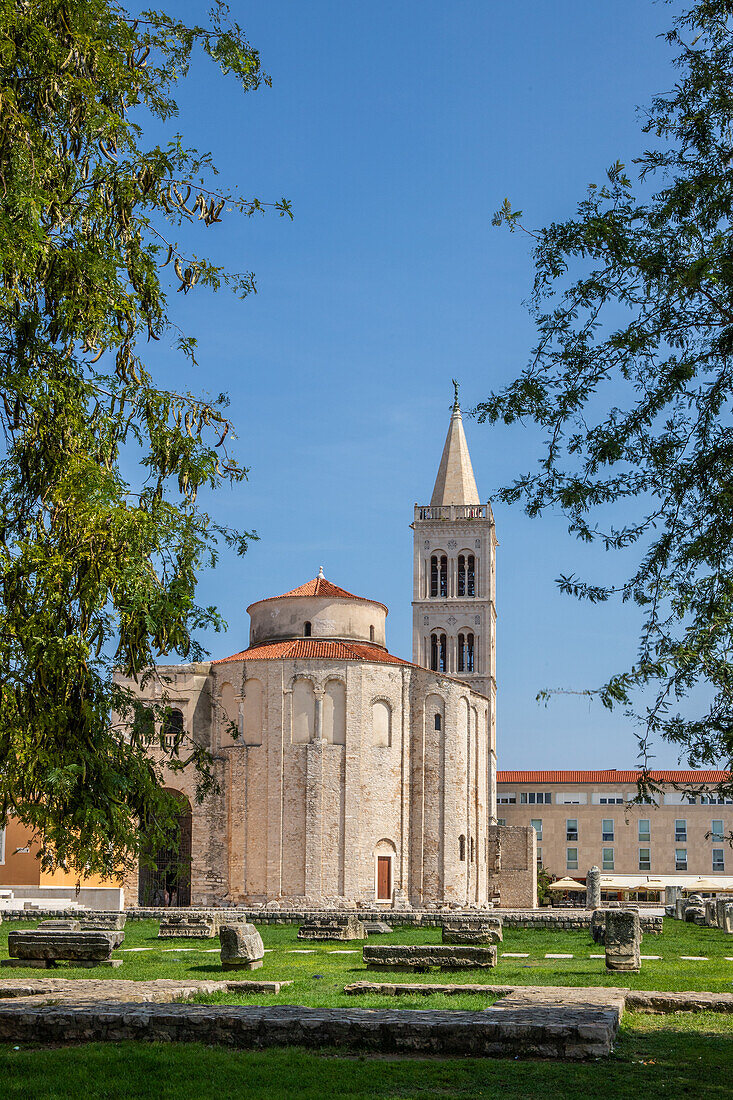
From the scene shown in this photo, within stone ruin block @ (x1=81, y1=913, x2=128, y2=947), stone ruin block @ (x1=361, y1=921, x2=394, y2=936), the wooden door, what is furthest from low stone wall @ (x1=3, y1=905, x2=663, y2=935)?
the wooden door

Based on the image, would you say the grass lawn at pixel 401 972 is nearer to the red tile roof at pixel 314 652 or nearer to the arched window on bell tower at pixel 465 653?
the red tile roof at pixel 314 652

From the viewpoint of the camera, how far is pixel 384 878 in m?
49.5

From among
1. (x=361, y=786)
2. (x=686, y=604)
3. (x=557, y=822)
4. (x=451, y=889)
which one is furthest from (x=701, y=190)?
(x=557, y=822)

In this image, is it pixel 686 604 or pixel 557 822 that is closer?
pixel 686 604

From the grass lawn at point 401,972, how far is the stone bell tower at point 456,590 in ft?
167

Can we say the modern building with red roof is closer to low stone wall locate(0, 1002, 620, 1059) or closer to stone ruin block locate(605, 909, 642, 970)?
stone ruin block locate(605, 909, 642, 970)

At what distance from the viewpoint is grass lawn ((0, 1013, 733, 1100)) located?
25.9 ft

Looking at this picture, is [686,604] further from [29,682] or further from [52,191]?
[52,191]

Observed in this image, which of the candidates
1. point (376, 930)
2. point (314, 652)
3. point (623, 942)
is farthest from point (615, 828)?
point (623, 942)

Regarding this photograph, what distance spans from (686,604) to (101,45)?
6.50 metres

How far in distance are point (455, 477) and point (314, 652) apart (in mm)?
30393

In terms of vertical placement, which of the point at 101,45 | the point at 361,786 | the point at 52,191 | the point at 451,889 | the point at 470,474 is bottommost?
the point at 451,889

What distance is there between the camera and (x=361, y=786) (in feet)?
160

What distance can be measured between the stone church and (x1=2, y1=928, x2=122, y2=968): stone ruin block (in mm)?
29825
